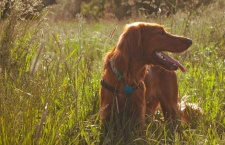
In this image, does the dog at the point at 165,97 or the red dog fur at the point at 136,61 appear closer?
the red dog fur at the point at 136,61

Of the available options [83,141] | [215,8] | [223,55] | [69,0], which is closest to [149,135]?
[83,141]

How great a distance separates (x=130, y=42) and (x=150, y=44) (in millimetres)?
206

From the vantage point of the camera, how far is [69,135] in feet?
9.66

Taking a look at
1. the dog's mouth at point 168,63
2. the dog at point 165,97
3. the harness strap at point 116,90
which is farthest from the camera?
the dog at point 165,97

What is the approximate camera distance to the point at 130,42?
11.3ft

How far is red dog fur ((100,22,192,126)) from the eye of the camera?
3375 mm

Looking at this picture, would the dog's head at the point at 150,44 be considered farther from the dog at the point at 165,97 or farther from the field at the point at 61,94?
the dog at the point at 165,97

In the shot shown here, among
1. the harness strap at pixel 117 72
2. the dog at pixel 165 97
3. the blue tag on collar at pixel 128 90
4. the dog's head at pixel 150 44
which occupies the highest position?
the dog's head at pixel 150 44

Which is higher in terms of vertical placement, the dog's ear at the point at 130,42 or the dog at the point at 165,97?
the dog's ear at the point at 130,42

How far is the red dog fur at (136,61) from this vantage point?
3375 mm

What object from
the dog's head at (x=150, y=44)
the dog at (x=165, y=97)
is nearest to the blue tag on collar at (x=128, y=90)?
the dog's head at (x=150, y=44)

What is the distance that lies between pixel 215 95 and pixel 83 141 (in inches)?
55.6

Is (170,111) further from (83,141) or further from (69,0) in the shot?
(69,0)

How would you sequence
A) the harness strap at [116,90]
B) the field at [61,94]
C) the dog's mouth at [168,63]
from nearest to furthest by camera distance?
1. the field at [61,94]
2. the harness strap at [116,90]
3. the dog's mouth at [168,63]
